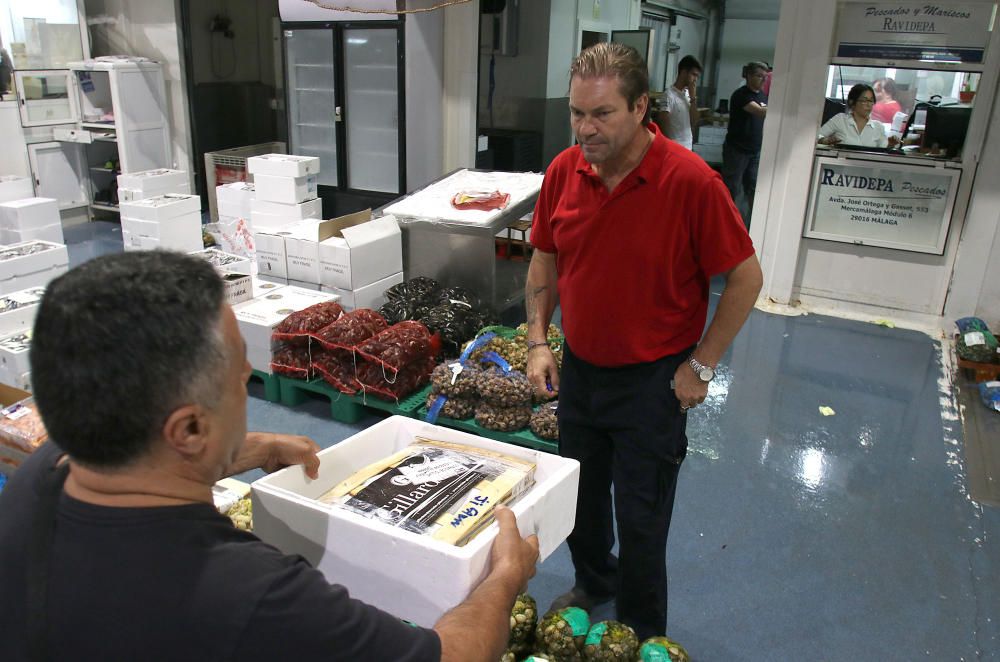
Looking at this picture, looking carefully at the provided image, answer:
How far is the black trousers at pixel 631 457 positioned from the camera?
2.21 metres

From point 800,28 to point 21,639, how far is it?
224 inches

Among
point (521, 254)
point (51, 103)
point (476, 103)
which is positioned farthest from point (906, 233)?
point (51, 103)

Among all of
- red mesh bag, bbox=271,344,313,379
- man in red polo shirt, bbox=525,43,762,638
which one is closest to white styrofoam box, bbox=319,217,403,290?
red mesh bag, bbox=271,344,313,379

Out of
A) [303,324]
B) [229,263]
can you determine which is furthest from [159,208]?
[303,324]

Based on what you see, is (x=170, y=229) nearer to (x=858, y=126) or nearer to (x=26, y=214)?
(x=26, y=214)

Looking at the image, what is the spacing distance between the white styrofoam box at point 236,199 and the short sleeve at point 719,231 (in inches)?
204

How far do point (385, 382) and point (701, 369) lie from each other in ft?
7.00

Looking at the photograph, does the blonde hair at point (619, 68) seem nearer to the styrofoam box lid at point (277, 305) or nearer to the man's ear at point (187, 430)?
the man's ear at point (187, 430)

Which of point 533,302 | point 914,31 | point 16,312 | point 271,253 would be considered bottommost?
point 16,312

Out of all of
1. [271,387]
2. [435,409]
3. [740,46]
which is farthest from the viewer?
[740,46]

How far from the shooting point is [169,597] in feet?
3.12

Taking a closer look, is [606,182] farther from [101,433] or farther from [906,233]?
[906,233]

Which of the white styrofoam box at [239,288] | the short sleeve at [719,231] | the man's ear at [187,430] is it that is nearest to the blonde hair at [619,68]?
the short sleeve at [719,231]

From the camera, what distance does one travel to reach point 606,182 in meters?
2.14
